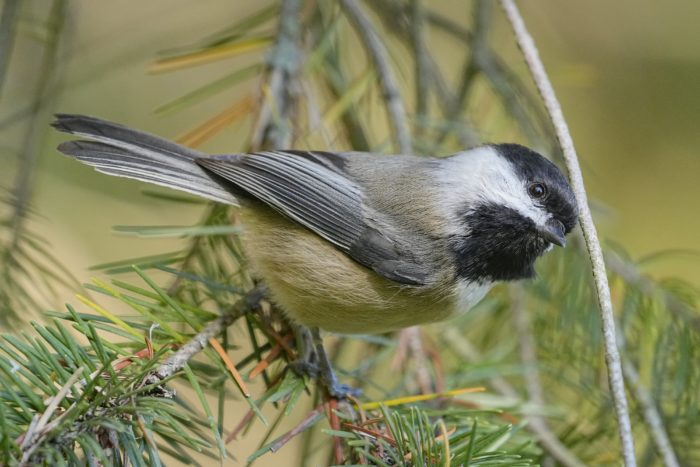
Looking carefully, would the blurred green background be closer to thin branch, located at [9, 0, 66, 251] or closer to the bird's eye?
thin branch, located at [9, 0, 66, 251]

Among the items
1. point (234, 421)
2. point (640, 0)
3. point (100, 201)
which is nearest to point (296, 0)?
point (100, 201)

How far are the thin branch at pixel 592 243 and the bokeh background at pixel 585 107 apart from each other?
1.27 m

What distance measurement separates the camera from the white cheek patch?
137cm

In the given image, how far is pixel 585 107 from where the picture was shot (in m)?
2.78

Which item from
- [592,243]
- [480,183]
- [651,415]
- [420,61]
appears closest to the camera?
[592,243]

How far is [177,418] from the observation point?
0.88 m

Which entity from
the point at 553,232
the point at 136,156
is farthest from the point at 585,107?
the point at 136,156

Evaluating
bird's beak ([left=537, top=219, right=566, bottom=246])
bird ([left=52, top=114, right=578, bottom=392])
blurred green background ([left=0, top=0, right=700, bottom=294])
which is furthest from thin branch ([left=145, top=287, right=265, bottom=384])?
blurred green background ([left=0, top=0, right=700, bottom=294])

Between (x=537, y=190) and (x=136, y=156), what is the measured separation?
743 mm

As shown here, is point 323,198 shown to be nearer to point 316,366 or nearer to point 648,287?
point 316,366

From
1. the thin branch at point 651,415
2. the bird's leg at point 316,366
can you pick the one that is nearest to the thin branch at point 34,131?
the bird's leg at point 316,366

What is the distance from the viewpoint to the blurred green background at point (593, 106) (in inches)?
91.0

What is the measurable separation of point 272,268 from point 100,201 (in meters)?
1.07

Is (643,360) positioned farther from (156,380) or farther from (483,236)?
(156,380)
